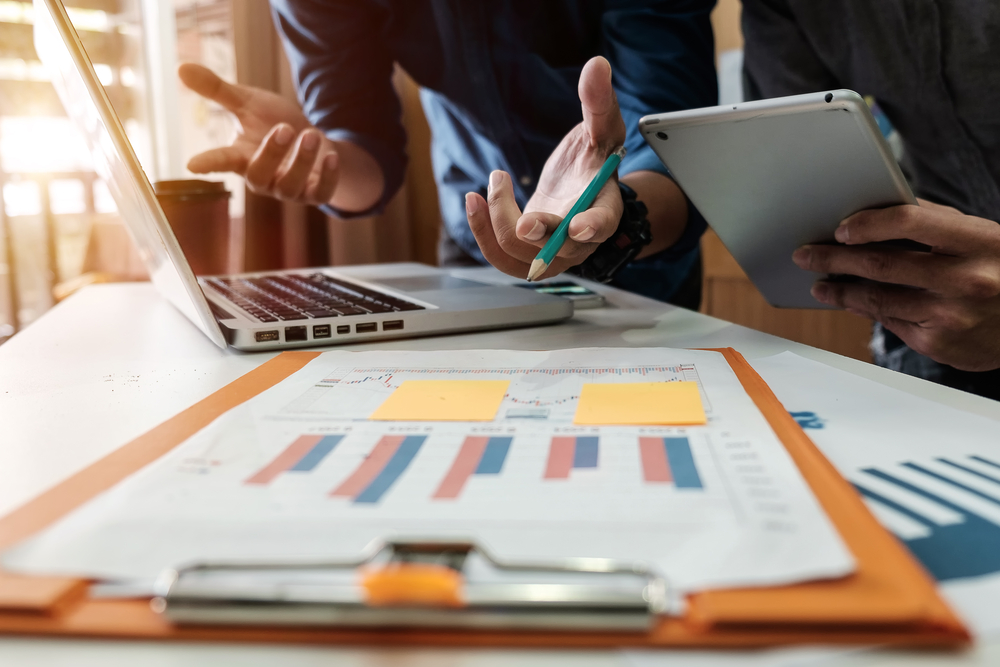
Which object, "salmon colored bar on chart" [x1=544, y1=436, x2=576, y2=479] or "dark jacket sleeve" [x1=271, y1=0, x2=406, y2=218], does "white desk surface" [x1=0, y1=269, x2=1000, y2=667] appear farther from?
"dark jacket sleeve" [x1=271, y1=0, x2=406, y2=218]

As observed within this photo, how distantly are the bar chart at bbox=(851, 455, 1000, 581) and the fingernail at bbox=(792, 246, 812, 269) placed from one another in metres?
0.29

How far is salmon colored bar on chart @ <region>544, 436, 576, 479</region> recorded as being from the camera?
29 cm

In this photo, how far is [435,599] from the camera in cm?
20

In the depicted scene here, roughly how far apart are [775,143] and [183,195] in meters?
0.80

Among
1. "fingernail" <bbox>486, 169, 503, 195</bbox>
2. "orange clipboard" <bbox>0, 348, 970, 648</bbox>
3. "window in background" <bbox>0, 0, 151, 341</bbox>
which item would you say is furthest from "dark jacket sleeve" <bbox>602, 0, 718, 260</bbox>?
"window in background" <bbox>0, 0, 151, 341</bbox>

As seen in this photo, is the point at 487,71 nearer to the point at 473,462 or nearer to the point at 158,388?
the point at 158,388

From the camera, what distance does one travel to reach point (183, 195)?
969 millimetres

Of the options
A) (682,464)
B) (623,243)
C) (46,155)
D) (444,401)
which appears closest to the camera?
(682,464)

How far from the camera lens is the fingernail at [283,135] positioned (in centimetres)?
82

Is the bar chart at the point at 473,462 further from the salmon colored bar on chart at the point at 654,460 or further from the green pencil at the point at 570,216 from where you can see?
→ the green pencil at the point at 570,216

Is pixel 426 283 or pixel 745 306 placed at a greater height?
pixel 426 283

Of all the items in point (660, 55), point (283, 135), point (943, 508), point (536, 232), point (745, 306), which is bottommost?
point (745, 306)

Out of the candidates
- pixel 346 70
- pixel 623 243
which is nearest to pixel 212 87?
pixel 346 70

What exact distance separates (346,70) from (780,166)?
2.94 feet
